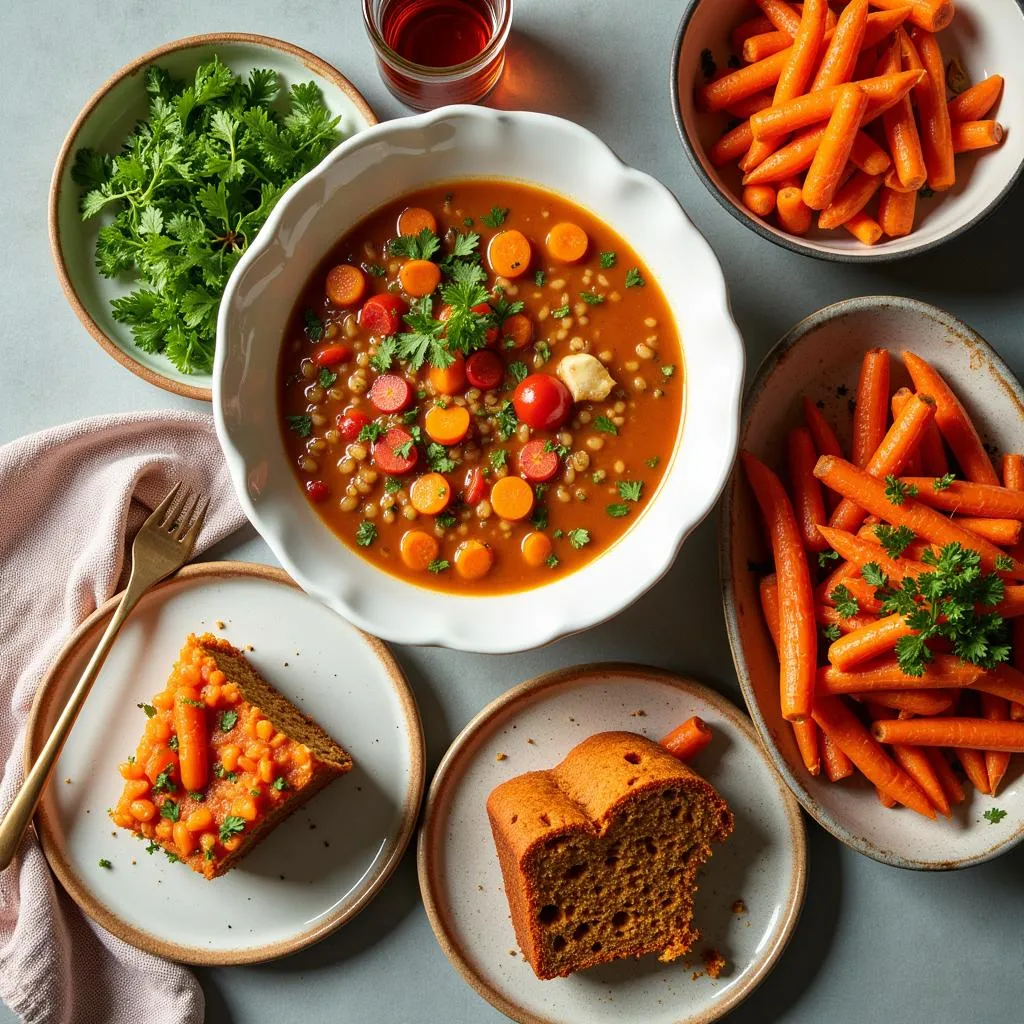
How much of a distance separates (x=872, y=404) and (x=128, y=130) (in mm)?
2801

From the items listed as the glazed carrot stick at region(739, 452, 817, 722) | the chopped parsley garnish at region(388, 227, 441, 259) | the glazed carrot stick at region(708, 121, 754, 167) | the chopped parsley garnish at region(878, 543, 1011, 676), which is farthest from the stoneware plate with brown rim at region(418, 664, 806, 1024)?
the glazed carrot stick at region(708, 121, 754, 167)

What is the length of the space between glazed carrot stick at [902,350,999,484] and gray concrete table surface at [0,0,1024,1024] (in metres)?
0.48

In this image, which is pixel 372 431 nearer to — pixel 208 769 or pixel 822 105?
pixel 208 769

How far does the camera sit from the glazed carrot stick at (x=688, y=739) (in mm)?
3393

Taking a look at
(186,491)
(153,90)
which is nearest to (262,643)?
(186,491)

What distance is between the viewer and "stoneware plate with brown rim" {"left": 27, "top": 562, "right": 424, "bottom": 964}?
11.3ft

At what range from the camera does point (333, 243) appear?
310cm

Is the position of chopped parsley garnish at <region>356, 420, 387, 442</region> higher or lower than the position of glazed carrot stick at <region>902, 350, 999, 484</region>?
higher

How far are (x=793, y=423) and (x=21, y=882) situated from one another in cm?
323

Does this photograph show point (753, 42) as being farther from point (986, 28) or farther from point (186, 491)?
point (186, 491)

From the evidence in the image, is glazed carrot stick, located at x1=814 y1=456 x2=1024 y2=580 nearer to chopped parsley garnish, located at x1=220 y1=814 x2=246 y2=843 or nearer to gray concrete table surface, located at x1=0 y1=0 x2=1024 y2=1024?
gray concrete table surface, located at x1=0 y1=0 x2=1024 y2=1024

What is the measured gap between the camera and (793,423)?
3.39 m

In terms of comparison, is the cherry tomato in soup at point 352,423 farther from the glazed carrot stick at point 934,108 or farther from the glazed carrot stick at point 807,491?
the glazed carrot stick at point 934,108

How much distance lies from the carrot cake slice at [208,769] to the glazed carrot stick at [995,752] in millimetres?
2284
